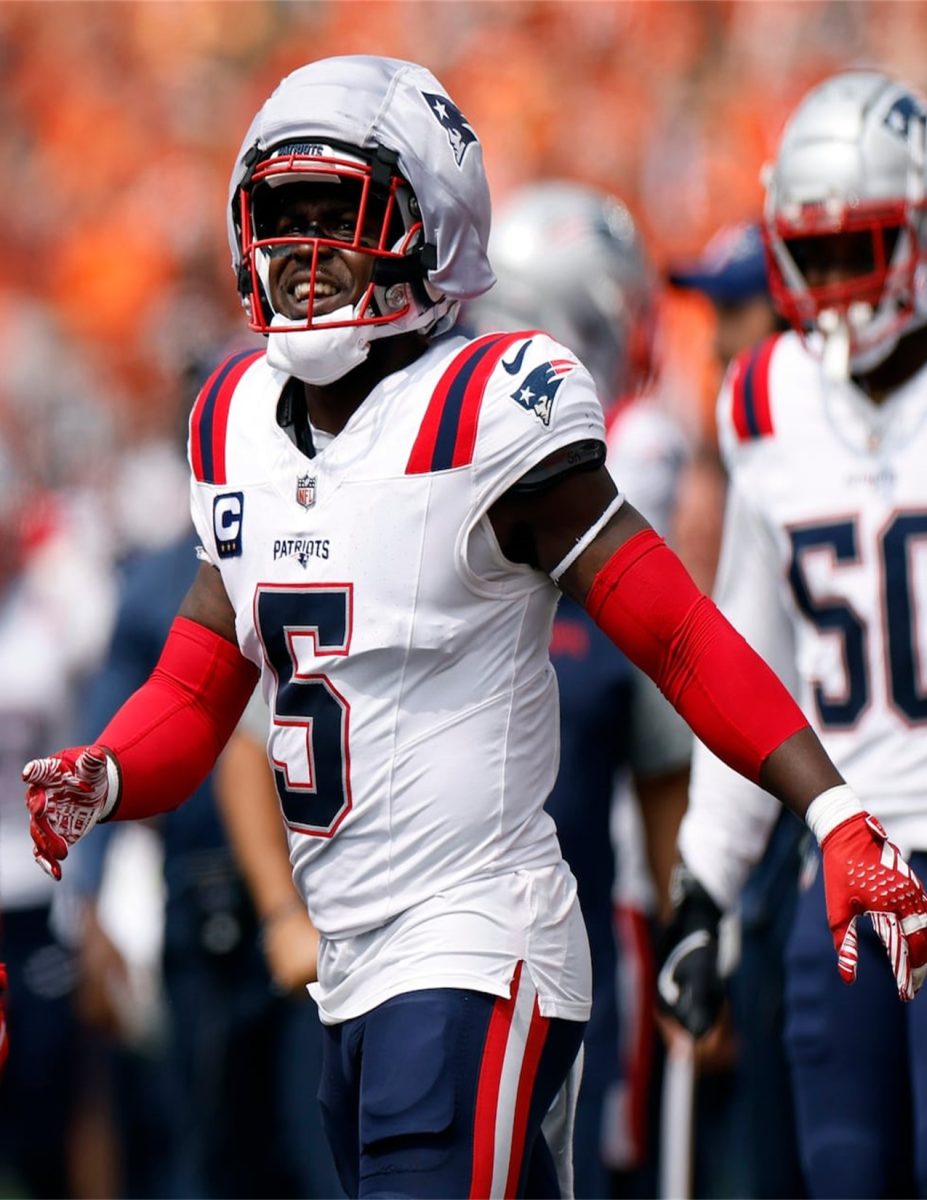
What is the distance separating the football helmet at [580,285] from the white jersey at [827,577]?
1.26 metres

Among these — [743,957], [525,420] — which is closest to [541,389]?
[525,420]

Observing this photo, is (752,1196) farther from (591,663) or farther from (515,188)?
(515,188)

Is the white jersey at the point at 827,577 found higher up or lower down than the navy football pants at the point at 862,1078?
higher up

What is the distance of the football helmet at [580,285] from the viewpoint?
5.32 meters

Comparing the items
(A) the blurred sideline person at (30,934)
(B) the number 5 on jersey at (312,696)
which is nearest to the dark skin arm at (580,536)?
(B) the number 5 on jersey at (312,696)

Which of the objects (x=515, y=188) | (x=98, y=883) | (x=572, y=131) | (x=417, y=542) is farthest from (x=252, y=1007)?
(x=572, y=131)

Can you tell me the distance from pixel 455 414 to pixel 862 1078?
4.43 feet

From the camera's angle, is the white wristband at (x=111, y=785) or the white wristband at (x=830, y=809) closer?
the white wristband at (x=830, y=809)

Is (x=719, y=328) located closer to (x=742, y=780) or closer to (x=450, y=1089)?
(x=742, y=780)

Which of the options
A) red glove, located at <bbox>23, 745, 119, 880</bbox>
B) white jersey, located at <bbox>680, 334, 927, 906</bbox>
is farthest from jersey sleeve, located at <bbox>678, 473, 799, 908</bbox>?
red glove, located at <bbox>23, 745, 119, 880</bbox>

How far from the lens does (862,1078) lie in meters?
3.64

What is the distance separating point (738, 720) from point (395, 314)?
2.24 feet

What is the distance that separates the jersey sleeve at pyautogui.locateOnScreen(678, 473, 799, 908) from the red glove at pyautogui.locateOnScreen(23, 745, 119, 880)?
4.02 ft

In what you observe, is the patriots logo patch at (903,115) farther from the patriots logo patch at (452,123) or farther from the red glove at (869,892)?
the red glove at (869,892)
